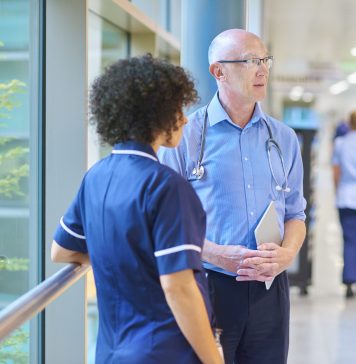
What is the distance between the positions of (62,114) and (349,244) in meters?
3.76

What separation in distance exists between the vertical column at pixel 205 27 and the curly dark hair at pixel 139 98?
161 centimetres

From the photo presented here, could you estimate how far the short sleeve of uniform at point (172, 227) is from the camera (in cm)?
150

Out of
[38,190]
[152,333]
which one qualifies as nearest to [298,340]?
[38,190]

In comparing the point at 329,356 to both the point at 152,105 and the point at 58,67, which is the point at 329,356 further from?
the point at 152,105

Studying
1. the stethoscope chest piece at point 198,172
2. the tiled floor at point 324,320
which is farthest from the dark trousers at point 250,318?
the tiled floor at point 324,320

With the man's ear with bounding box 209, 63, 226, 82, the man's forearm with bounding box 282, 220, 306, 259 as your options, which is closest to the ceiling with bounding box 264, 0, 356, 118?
the man's ear with bounding box 209, 63, 226, 82

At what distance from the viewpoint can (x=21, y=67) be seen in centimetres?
335

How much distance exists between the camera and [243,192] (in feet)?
7.31

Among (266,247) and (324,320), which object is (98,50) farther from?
(266,247)

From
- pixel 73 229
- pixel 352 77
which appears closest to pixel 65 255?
pixel 73 229

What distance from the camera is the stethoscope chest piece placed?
2236 millimetres

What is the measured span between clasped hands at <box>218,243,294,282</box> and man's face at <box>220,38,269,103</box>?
1.69 ft

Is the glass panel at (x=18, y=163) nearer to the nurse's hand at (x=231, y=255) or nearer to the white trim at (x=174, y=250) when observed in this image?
the nurse's hand at (x=231, y=255)

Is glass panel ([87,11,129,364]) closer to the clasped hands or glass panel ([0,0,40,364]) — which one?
glass panel ([0,0,40,364])
